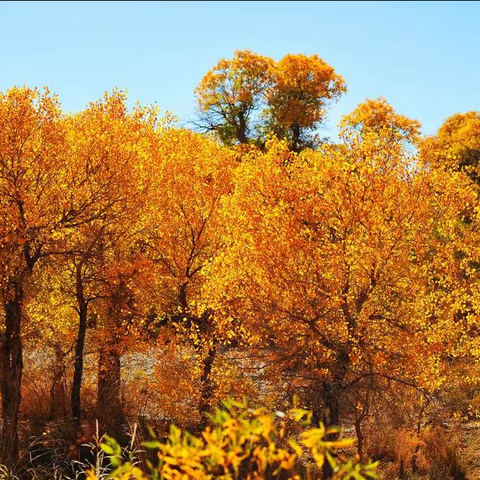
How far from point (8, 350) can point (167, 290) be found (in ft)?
20.4

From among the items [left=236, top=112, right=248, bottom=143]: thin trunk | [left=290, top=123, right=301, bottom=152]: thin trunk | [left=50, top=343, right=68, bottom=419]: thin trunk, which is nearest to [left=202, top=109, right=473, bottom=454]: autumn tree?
[left=50, top=343, right=68, bottom=419]: thin trunk

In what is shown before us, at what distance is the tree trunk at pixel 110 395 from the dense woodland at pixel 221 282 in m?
0.08

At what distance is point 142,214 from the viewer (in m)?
22.1

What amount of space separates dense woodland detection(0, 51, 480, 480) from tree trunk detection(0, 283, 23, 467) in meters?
0.06

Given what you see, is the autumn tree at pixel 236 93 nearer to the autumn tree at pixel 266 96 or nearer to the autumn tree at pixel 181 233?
the autumn tree at pixel 266 96

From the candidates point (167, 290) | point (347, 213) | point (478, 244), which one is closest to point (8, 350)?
point (167, 290)

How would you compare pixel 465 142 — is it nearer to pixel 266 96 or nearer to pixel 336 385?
pixel 266 96

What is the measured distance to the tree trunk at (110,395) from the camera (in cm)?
2194

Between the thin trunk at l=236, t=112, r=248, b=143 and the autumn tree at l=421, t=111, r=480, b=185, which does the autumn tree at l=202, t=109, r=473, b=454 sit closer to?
the autumn tree at l=421, t=111, r=480, b=185

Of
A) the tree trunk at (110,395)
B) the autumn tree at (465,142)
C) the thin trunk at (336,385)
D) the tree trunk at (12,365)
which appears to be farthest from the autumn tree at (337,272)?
the autumn tree at (465,142)

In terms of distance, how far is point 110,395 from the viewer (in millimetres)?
22750

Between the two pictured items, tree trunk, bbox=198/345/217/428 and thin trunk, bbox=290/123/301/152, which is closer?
tree trunk, bbox=198/345/217/428

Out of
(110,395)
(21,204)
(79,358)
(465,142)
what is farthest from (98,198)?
(465,142)

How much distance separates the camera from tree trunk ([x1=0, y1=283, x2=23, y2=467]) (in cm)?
1877
